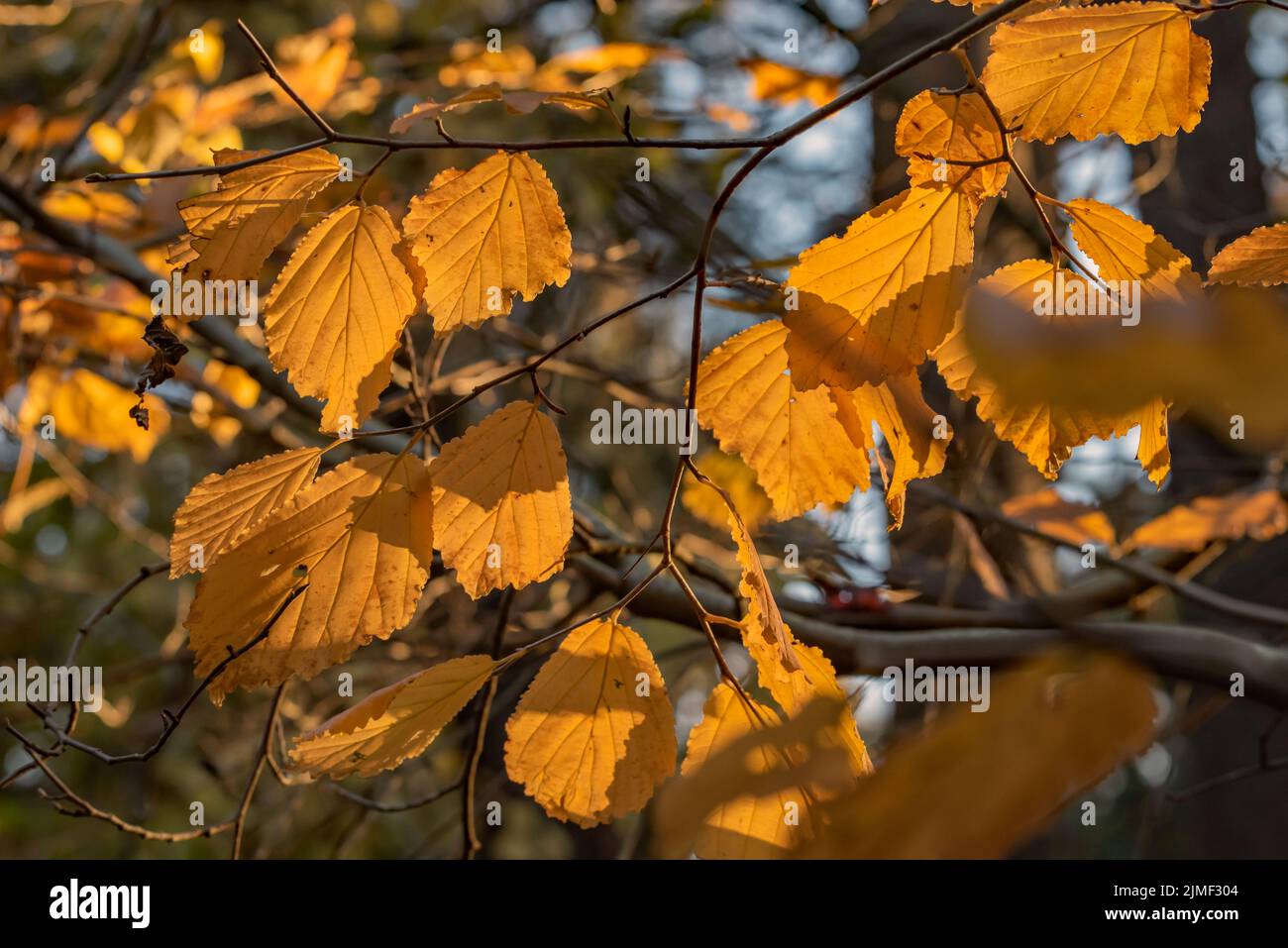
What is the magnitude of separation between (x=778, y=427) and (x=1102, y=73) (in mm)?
361

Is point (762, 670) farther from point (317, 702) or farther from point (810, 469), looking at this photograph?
point (317, 702)

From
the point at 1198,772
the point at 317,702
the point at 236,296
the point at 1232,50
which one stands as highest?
the point at 1232,50

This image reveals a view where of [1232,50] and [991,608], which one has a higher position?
[1232,50]

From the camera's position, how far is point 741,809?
0.77 m

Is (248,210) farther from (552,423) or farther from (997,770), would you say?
(997,770)

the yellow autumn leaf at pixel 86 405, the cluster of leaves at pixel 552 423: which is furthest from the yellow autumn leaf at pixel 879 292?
the yellow autumn leaf at pixel 86 405

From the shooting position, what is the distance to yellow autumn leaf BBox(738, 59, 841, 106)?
2.01 m

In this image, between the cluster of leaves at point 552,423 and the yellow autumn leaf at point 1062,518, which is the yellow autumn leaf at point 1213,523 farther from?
the cluster of leaves at point 552,423

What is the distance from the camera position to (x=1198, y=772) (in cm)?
379

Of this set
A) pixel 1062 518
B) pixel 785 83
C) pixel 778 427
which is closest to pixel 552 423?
pixel 778 427

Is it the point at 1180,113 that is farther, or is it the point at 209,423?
the point at 209,423

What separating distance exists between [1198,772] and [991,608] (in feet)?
9.11

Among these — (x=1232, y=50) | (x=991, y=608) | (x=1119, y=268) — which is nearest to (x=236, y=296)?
(x=1119, y=268)

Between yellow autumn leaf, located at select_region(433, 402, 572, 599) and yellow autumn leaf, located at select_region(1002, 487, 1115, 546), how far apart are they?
44.1 inches
